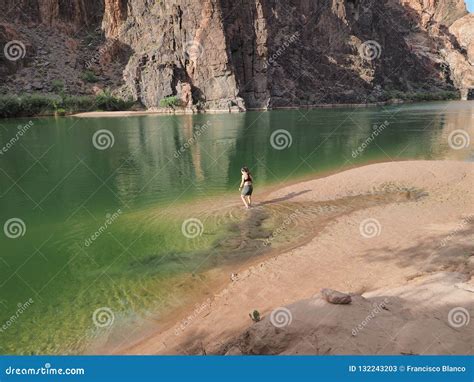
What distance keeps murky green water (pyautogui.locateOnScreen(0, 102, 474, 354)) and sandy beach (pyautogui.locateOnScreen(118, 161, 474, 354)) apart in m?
1.73

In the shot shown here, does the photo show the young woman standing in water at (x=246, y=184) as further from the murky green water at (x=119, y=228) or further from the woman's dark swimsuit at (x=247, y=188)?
the murky green water at (x=119, y=228)

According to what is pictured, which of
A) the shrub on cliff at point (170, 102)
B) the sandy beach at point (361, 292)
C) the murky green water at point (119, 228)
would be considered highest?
the sandy beach at point (361, 292)

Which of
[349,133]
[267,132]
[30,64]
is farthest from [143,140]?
[30,64]

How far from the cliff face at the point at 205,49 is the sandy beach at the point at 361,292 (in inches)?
4094

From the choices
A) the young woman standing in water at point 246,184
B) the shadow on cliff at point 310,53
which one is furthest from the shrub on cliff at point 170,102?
the young woman standing in water at point 246,184

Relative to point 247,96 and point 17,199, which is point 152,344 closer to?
point 17,199

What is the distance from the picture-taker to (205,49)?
399 feet

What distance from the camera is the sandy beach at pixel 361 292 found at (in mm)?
7328

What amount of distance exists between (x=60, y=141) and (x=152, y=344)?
44.0m

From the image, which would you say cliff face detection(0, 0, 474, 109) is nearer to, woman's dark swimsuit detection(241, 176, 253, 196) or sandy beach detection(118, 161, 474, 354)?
woman's dark swimsuit detection(241, 176, 253, 196)

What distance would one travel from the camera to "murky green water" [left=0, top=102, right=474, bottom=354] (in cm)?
1149

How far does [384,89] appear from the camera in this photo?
176 metres

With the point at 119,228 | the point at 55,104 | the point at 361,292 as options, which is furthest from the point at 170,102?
the point at 361,292

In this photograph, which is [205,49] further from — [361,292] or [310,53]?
[361,292]
